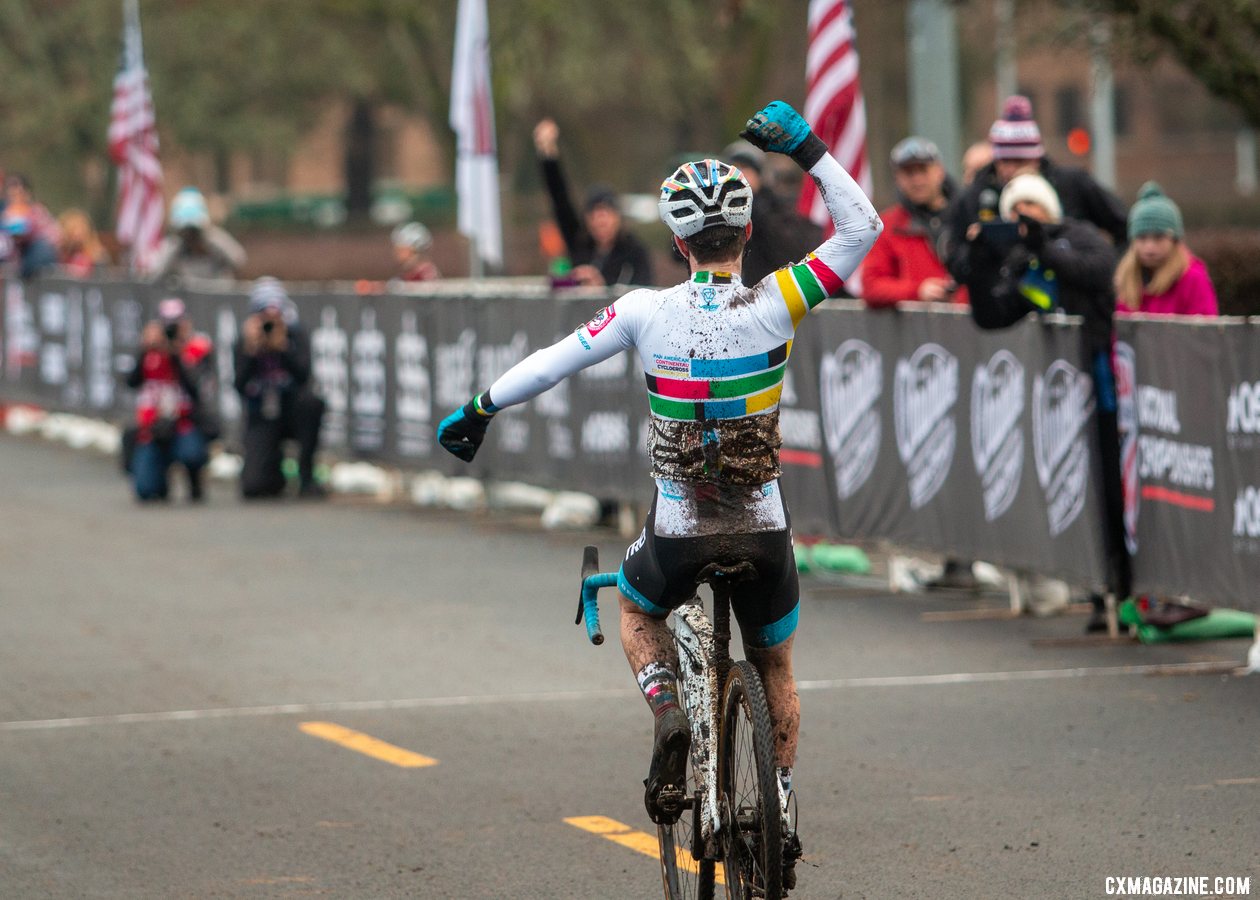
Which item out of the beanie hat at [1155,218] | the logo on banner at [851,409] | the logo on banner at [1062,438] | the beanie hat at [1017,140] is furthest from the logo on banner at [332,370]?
the beanie hat at [1155,218]

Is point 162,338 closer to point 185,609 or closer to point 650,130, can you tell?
point 185,609

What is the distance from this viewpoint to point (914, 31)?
1912 centimetres

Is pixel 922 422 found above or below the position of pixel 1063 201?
below

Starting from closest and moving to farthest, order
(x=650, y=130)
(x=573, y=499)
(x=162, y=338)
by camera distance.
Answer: (x=573, y=499) → (x=162, y=338) → (x=650, y=130)

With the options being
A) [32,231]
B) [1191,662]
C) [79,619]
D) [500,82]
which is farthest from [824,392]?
[500,82]

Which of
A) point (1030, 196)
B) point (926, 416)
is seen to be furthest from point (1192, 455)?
point (926, 416)

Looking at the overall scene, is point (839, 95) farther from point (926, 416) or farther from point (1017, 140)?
point (1017, 140)

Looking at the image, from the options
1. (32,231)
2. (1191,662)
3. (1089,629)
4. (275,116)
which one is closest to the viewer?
(1191,662)

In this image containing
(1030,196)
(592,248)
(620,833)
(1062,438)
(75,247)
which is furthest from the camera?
(75,247)

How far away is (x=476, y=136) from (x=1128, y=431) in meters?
9.40

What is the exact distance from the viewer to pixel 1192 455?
10.2 m

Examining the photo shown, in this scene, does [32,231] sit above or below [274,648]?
above

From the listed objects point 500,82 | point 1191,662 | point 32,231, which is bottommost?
point 1191,662

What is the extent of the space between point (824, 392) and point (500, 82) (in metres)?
25.2
